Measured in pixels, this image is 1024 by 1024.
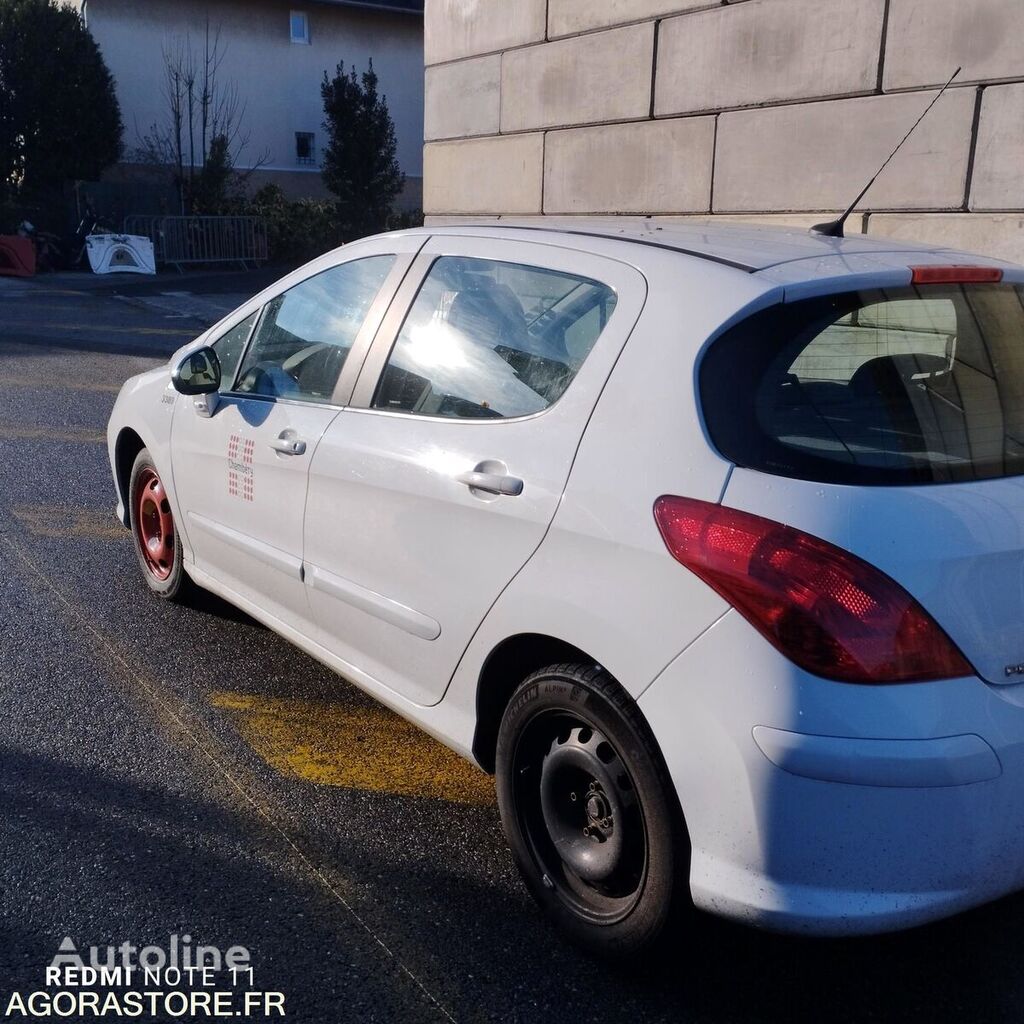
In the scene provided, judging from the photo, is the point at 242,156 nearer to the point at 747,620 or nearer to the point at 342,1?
the point at 342,1

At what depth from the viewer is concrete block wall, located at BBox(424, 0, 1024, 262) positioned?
7.44m

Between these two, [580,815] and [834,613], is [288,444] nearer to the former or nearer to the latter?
[580,815]

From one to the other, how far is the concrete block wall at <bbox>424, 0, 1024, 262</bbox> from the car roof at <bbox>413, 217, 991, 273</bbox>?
15.0 feet

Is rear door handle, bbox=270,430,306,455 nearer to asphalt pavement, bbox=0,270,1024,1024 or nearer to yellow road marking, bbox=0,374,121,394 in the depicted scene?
asphalt pavement, bbox=0,270,1024,1024

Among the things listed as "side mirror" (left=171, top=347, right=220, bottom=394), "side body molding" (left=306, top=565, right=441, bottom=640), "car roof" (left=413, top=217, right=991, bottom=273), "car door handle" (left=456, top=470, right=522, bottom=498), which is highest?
"car roof" (left=413, top=217, right=991, bottom=273)

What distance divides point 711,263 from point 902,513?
82cm

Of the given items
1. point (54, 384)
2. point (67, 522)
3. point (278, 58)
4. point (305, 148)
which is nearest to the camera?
point (67, 522)

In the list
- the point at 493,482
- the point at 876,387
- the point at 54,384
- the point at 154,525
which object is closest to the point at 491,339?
the point at 493,482

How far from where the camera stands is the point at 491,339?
3283 mm

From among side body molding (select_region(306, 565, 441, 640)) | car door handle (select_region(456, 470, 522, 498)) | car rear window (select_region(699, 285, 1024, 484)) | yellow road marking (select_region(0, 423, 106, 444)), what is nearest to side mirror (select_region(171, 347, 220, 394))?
side body molding (select_region(306, 565, 441, 640))

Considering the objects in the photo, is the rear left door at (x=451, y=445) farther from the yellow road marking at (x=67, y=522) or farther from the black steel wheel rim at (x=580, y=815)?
the yellow road marking at (x=67, y=522)

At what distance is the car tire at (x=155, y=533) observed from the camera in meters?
4.98

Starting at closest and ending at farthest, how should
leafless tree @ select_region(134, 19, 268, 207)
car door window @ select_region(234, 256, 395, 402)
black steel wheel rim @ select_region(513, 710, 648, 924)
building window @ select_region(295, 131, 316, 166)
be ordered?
black steel wheel rim @ select_region(513, 710, 648, 924)
car door window @ select_region(234, 256, 395, 402)
leafless tree @ select_region(134, 19, 268, 207)
building window @ select_region(295, 131, 316, 166)

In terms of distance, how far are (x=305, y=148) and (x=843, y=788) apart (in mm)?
Result: 32305
